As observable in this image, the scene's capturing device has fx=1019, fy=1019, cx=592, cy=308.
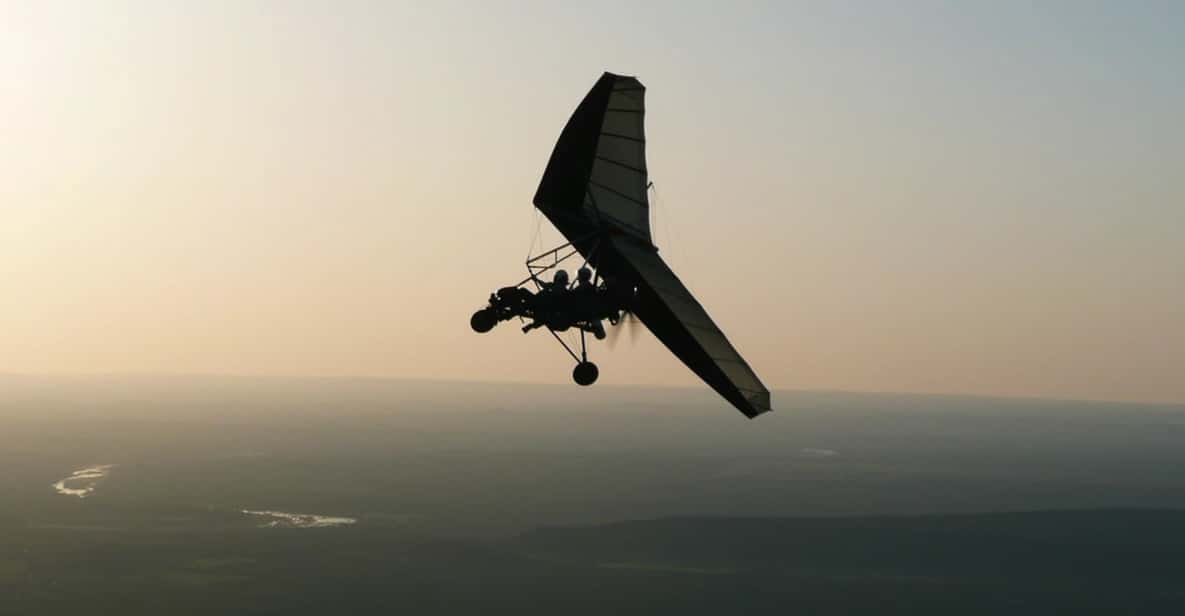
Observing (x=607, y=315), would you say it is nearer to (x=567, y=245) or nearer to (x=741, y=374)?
(x=567, y=245)

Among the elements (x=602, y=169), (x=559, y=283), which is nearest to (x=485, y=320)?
(x=559, y=283)

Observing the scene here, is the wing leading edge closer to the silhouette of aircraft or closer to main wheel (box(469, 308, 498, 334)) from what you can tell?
the silhouette of aircraft

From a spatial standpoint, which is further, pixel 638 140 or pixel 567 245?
pixel 638 140

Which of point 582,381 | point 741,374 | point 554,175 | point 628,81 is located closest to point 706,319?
point 741,374

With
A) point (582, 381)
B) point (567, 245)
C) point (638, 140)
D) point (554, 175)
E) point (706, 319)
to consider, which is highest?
point (638, 140)

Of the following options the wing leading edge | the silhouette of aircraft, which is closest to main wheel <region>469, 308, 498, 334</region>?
the silhouette of aircraft

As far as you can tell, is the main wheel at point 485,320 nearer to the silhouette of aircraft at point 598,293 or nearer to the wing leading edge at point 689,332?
the silhouette of aircraft at point 598,293
